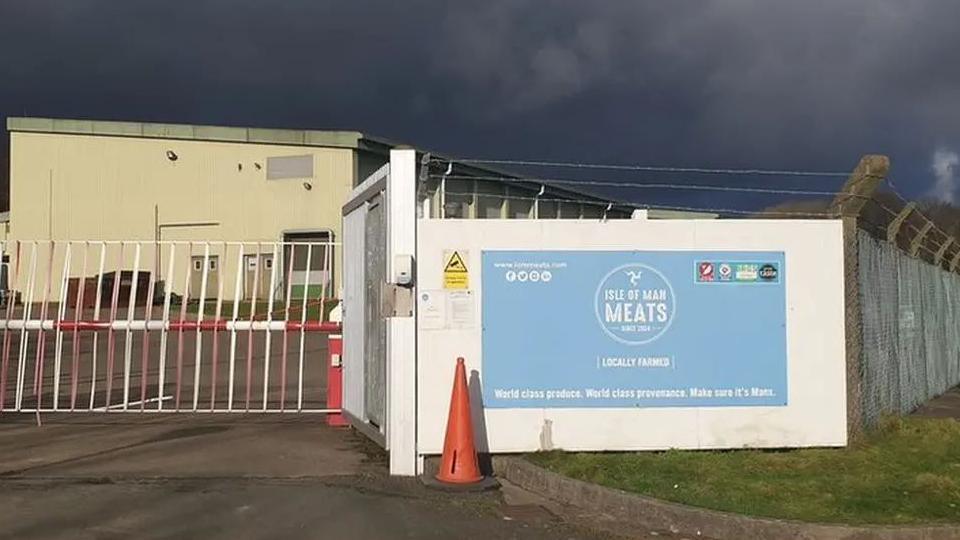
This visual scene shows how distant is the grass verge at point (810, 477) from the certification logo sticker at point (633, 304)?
114cm

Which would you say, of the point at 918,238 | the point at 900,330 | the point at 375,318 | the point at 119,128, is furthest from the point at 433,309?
the point at 119,128

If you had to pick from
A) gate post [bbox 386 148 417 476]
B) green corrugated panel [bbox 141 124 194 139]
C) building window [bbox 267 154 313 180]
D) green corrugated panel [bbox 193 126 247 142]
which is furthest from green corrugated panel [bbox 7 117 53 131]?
gate post [bbox 386 148 417 476]

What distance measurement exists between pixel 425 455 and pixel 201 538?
108 inches

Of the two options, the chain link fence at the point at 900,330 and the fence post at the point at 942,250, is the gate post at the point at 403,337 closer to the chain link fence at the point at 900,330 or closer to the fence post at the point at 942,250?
the chain link fence at the point at 900,330

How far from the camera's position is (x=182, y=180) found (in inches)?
1740

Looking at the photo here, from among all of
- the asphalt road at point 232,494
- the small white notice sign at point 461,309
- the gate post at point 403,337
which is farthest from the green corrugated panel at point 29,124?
the small white notice sign at point 461,309

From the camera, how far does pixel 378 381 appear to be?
31.0ft

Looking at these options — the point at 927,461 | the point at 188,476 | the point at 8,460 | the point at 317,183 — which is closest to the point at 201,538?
the point at 188,476

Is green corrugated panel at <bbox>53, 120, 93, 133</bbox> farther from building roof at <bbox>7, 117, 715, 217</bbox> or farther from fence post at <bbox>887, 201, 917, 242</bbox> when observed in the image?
fence post at <bbox>887, 201, 917, 242</bbox>

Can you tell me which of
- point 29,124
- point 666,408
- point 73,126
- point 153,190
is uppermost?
point 29,124

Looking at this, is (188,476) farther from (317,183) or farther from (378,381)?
(317,183)

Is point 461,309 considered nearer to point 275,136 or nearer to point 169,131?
point 275,136

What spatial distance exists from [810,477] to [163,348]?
7601mm

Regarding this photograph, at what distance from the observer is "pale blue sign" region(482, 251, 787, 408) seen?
8883 millimetres
